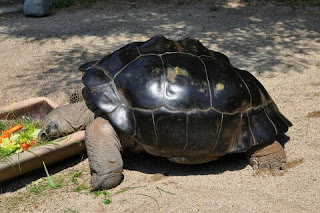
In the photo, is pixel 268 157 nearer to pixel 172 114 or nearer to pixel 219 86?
pixel 219 86

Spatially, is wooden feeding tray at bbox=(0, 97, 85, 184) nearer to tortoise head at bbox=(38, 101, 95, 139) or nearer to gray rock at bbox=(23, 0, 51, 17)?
tortoise head at bbox=(38, 101, 95, 139)

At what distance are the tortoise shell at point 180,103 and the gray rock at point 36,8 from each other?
570 centimetres

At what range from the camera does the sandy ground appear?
11.1ft

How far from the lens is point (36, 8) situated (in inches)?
351

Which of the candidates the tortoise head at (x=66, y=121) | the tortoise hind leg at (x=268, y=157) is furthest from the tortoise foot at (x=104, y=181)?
the tortoise hind leg at (x=268, y=157)

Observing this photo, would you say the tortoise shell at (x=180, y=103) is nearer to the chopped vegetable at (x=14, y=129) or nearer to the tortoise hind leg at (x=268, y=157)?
the tortoise hind leg at (x=268, y=157)

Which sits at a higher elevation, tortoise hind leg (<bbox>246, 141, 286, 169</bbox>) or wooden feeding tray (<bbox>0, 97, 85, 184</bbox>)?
wooden feeding tray (<bbox>0, 97, 85, 184</bbox>)

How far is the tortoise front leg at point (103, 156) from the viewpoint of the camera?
11.5ft

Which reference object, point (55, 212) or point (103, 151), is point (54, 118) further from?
point (55, 212)

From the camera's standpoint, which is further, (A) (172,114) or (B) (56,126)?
(B) (56,126)

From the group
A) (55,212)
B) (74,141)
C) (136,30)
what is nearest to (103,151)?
(74,141)

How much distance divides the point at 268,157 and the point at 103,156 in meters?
1.34

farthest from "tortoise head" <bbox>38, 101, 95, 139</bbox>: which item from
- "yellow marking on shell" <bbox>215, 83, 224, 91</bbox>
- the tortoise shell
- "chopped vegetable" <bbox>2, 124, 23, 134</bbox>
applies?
"yellow marking on shell" <bbox>215, 83, 224, 91</bbox>

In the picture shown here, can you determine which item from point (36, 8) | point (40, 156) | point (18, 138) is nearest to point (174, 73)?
point (40, 156)
